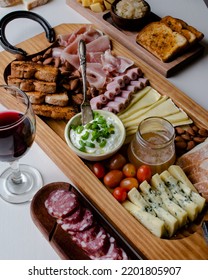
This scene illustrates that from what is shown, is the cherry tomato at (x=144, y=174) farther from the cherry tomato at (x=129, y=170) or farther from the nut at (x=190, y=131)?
the nut at (x=190, y=131)

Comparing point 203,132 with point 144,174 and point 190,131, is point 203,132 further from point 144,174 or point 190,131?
point 144,174

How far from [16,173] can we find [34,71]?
0.50 meters

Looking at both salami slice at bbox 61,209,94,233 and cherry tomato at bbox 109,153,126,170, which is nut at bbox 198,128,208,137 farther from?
salami slice at bbox 61,209,94,233

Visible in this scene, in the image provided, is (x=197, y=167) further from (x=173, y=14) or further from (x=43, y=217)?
(x=173, y=14)

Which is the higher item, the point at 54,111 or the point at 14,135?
the point at 14,135

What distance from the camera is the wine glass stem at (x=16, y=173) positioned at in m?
1.59

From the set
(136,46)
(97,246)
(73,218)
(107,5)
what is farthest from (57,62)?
(97,246)

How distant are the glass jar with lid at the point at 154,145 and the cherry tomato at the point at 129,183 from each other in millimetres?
94

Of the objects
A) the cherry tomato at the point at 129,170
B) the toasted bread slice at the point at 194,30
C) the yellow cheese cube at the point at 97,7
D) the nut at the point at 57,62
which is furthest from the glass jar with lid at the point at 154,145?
the yellow cheese cube at the point at 97,7

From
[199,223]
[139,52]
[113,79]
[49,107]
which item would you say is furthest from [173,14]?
[199,223]

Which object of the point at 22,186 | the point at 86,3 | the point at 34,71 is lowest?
the point at 22,186

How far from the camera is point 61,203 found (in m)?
1.53

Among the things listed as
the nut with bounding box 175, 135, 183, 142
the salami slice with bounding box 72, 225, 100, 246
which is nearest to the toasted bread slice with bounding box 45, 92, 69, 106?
the nut with bounding box 175, 135, 183, 142
